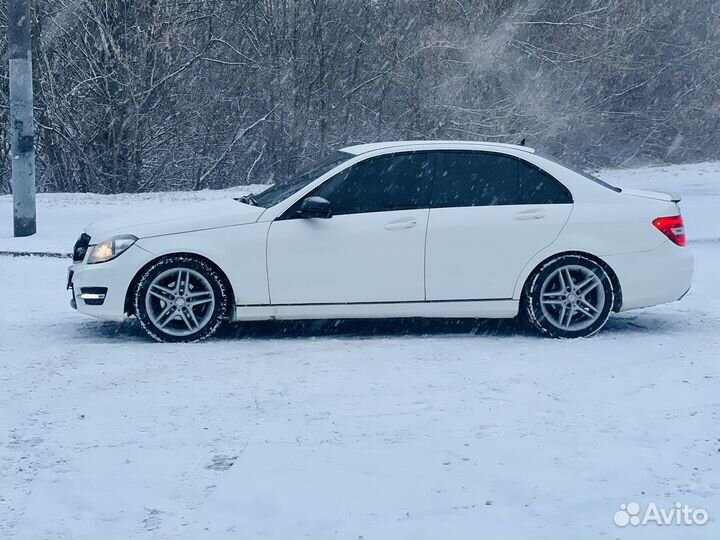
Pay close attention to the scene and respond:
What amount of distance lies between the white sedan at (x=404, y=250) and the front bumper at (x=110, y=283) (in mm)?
11

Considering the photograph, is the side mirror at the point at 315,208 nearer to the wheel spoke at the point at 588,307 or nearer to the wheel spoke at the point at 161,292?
the wheel spoke at the point at 161,292

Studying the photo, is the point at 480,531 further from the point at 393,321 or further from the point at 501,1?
the point at 501,1

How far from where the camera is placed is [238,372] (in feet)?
25.7

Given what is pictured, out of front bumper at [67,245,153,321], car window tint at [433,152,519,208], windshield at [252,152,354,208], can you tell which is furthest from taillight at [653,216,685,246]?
front bumper at [67,245,153,321]

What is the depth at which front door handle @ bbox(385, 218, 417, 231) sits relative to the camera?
8.89m

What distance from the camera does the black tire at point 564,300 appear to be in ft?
29.7

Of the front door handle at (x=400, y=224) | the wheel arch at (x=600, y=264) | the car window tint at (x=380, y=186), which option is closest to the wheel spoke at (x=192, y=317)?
the car window tint at (x=380, y=186)

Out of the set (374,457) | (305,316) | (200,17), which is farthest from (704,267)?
(200,17)

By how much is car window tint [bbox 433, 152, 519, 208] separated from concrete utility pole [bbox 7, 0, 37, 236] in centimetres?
784

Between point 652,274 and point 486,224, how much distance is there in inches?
53.7

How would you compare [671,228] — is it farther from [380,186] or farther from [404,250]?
[380,186]

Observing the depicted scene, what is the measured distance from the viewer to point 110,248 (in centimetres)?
887

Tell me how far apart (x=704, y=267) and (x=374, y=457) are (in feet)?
28.5

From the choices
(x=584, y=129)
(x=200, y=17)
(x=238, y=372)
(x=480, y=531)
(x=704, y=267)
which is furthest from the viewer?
(x=584, y=129)
